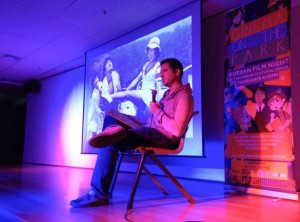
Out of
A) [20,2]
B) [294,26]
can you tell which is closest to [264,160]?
[294,26]

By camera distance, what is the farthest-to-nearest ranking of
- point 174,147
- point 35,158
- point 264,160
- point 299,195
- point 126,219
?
point 35,158, point 264,160, point 299,195, point 174,147, point 126,219

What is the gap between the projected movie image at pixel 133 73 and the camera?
3418mm

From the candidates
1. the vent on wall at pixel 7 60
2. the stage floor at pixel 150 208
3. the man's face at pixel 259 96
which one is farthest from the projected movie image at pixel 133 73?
the vent on wall at pixel 7 60

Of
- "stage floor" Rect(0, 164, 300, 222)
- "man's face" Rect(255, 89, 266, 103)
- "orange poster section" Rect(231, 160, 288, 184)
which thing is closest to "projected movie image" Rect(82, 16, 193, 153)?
"orange poster section" Rect(231, 160, 288, 184)

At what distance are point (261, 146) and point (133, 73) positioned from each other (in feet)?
6.67

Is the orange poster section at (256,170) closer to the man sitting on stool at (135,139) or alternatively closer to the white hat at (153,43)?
the man sitting on stool at (135,139)

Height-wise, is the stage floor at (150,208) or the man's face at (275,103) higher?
the man's face at (275,103)

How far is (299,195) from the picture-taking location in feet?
7.67

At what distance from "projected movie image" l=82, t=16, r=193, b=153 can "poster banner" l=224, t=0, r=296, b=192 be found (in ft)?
1.65

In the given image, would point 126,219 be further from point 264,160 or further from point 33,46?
point 33,46

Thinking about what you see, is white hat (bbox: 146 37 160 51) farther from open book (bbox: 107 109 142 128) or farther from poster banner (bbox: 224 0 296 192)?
open book (bbox: 107 109 142 128)

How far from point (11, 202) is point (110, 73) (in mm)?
2755

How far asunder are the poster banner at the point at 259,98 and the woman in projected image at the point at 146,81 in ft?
3.09

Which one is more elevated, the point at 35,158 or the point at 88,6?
the point at 88,6
